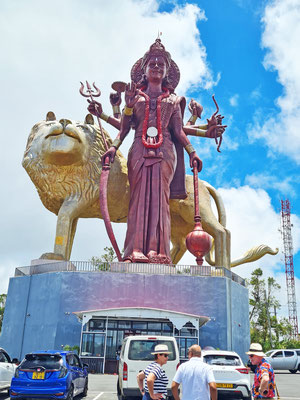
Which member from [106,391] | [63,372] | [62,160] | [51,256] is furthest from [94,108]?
[63,372]

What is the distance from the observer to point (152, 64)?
23.0 meters

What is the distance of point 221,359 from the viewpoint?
9578 millimetres

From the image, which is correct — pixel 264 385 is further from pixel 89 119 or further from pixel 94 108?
pixel 94 108

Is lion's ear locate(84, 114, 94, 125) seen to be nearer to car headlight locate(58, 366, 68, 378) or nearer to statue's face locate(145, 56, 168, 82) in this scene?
statue's face locate(145, 56, 168, 82)

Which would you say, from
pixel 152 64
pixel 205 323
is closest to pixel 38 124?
pixel 152 64

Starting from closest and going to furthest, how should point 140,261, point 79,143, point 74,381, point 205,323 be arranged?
point 74,381 < point 205,323 < point 140,261 < point 79,143

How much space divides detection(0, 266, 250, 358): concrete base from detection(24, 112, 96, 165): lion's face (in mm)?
5760

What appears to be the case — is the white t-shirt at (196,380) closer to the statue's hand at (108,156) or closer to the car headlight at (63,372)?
the car headlight at (63,372)

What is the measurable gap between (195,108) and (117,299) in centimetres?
1277

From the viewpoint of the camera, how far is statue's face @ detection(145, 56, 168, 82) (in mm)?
22891

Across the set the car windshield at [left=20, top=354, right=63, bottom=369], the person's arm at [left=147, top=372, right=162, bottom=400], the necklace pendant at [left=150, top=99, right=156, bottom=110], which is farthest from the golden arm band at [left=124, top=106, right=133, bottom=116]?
the person's arm at [left=147, top=372, right=162, bottom=400]

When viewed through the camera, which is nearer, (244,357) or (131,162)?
(244,357)

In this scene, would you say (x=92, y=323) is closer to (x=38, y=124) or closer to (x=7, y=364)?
(x=7, y=364)

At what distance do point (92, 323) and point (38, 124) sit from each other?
10873 mm
